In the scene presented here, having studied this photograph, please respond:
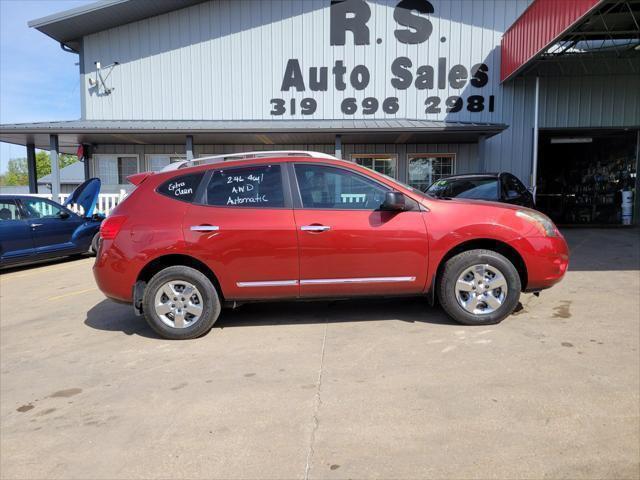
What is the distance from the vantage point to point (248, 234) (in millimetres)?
4551

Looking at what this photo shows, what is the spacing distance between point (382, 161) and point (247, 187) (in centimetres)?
1180

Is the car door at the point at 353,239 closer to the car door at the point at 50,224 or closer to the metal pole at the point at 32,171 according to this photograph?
the car door at the point at 50,224

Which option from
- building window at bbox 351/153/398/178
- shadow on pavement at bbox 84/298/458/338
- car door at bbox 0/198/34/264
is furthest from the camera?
building window at bbox 351/153/398/178

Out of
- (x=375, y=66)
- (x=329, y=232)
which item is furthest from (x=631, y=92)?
(x=329, y=232)

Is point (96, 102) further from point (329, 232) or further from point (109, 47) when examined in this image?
point (329, 232)

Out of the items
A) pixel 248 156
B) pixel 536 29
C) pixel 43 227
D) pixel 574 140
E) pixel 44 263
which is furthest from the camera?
pixel 574 140

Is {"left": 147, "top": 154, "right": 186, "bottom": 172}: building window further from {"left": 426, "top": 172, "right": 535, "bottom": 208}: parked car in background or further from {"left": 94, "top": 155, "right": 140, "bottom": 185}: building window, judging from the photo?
{"left": 426, "top": 172, "right": 535, "bottom": 208}: parked car in background

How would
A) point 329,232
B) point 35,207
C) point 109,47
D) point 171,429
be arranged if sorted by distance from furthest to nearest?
point 109,47, point 35,207, point 329,232, point 171,429

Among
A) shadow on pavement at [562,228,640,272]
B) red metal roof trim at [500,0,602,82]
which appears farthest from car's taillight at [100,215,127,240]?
red metal roof trim at [500,0,602,82]

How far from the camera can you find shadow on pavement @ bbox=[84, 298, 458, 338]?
5066mm

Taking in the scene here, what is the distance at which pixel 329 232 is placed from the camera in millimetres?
4555

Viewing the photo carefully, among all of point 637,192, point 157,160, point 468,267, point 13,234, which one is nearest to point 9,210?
point 13,234

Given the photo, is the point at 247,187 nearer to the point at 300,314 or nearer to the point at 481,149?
the point at 300,314

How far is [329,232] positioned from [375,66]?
1182 centimetres
